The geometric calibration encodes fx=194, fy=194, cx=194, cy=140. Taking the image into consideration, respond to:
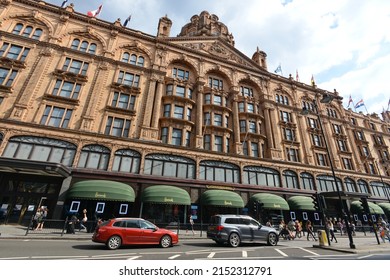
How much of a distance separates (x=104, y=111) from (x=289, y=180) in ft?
82.8

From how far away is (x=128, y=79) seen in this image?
25.6 metres

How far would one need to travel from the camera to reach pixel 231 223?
12.2m

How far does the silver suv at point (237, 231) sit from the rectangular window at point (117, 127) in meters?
14.8

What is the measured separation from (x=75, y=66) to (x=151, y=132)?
1266 cm

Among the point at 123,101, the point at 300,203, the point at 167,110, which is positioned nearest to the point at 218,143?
the point at 167,110

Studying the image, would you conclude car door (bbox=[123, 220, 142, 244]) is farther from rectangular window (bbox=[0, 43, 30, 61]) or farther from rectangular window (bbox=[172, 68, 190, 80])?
rectangular window (bbox=[0, 43, 30, 61])

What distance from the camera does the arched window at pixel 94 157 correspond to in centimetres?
1917

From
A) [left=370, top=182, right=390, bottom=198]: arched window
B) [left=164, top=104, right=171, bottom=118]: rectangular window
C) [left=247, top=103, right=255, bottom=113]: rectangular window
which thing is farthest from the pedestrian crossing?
[left=370, top=182, right=390, bottom=198]: arched window

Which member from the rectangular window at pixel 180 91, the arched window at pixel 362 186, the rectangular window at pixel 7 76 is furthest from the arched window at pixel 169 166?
the arched window at pixel 362 186

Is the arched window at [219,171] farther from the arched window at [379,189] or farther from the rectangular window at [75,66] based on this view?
the arched window at [379,189]

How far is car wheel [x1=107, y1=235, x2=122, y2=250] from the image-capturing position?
957 cm

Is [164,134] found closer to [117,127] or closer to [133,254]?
[117,127]

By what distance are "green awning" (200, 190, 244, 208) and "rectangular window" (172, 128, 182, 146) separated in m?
7.04

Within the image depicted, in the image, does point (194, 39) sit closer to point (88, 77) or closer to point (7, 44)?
point (88, 77)
